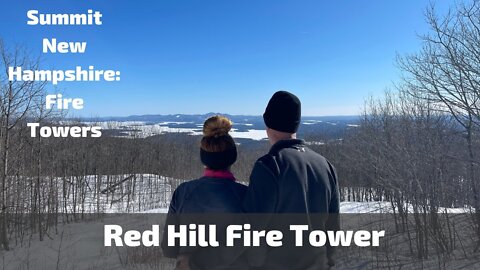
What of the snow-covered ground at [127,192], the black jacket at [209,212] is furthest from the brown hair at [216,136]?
the snow-covered ground at [127,192]

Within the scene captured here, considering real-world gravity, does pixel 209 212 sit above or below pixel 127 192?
above

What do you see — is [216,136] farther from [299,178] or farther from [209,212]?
[299,178]

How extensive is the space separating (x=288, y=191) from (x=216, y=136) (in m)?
0.55

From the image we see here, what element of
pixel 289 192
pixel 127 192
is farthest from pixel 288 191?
pixel 127 192

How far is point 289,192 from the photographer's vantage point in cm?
207

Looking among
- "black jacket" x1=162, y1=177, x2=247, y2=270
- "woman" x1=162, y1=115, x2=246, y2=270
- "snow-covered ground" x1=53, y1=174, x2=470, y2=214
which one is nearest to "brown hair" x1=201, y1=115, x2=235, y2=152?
"woman" x1=162, y1=115, x2=246, y2=270

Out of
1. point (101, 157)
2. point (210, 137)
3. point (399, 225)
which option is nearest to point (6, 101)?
point (210, 137)

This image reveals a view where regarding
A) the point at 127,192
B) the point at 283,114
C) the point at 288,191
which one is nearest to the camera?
the point at 288,191

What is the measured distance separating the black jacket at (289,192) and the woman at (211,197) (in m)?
0.15

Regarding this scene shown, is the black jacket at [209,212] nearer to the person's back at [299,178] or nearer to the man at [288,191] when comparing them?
the man at [288,191]

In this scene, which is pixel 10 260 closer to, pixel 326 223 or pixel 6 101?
pixel 6 101

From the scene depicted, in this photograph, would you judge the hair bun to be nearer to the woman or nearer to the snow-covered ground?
the woman

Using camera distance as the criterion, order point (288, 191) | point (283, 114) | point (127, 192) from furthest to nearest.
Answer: point (127, 192) < point (283, 114) < point (288, 191)

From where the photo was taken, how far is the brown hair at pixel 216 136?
7.40 feet
